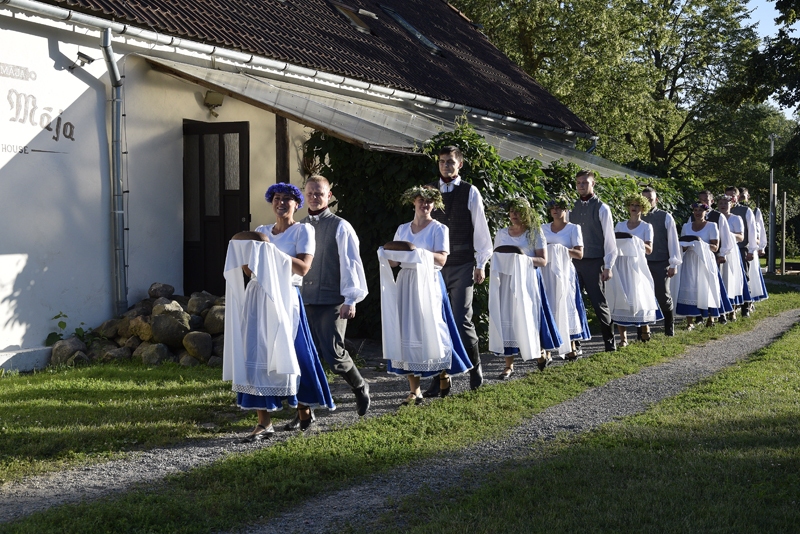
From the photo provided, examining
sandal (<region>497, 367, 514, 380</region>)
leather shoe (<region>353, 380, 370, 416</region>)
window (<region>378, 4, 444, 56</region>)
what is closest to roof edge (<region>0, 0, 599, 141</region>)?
window (<region>378, 4, 444, 56</region>)

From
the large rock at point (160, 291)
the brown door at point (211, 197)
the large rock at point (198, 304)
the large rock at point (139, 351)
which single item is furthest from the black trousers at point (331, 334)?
the brown door at point (211, 197)

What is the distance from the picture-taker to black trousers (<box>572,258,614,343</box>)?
36.3 ft

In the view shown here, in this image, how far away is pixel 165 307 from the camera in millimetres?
10172

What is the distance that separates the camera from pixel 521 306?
9.36 m

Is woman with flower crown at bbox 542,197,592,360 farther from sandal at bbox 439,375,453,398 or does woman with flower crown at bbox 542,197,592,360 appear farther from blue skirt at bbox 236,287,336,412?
blue skirt at bbox 236,287,336,412

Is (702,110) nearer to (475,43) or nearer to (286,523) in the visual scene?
(475,43)

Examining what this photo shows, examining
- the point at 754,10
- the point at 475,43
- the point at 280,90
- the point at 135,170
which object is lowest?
the point at 135,170

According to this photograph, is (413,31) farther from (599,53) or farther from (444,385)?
(444,385)

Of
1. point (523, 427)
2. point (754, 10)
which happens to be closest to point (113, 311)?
point (523, 427)

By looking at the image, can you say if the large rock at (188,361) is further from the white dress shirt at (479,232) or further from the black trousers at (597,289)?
the black trousers at (597,289)

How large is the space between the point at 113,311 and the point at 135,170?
67.5 inches

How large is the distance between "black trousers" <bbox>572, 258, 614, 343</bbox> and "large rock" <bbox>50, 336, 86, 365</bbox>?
230 inches

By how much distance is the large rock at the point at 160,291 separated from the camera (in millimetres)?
11039

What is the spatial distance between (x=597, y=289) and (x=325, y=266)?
5045 millimetres
